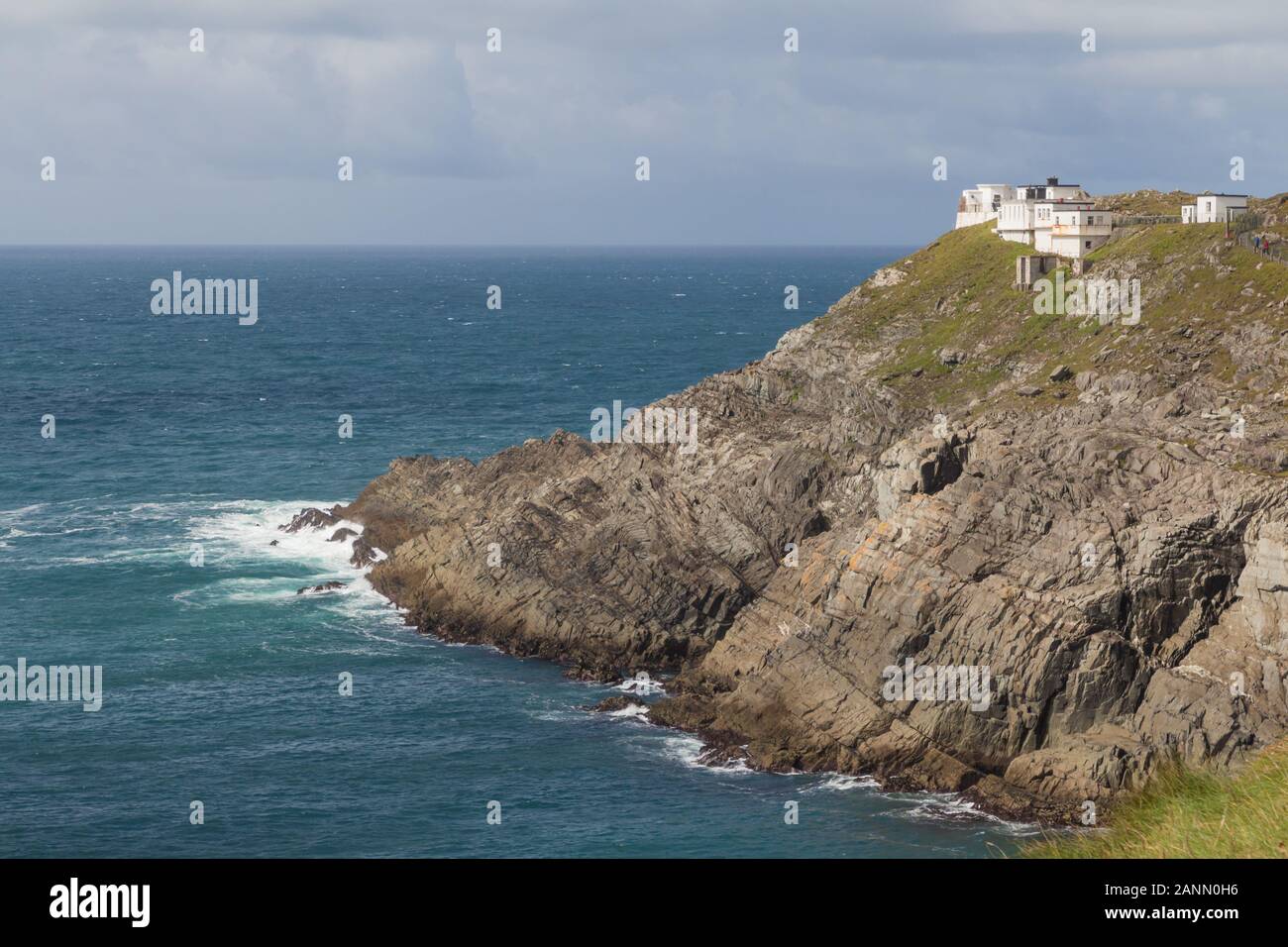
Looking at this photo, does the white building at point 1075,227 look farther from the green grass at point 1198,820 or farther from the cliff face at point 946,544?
the green grass at point 1198,820

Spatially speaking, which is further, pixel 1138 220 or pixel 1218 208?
pixel 1138 220

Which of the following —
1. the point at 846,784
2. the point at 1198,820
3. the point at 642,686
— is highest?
the point at 1198,820

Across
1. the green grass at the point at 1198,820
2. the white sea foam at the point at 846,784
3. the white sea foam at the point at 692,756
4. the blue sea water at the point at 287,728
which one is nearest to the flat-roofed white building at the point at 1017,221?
the blue sea water at the point at 287,728

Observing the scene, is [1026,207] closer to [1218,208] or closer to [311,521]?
[1218,208]

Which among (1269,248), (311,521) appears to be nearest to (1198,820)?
(1269,248)
